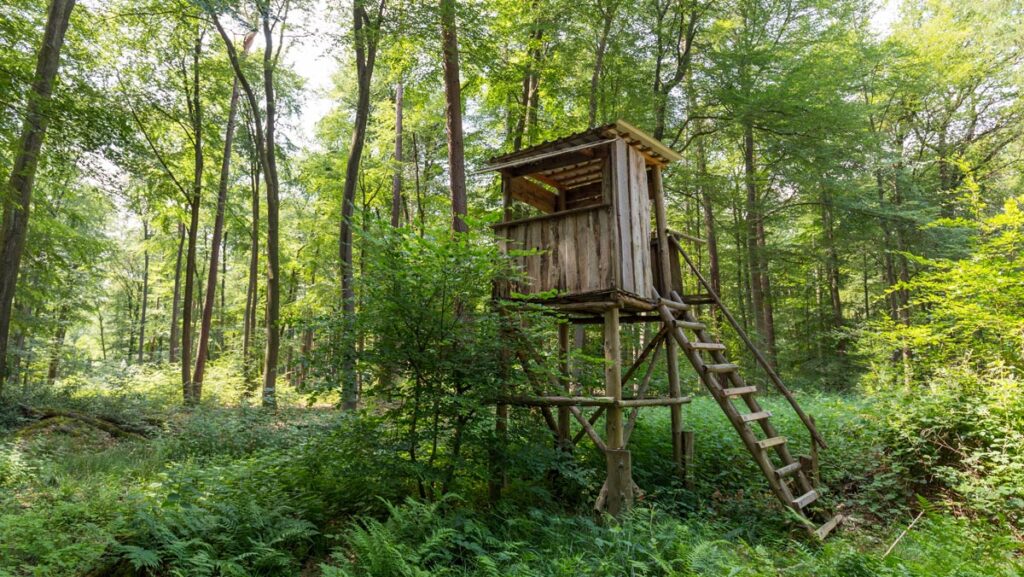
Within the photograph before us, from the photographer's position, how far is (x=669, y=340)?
8359 mm

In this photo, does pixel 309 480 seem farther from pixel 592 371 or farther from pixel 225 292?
pixel 225 292

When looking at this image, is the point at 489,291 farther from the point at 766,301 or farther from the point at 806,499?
the point at 766,301

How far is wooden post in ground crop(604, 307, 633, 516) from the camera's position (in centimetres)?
634

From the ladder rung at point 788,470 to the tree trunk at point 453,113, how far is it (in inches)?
240

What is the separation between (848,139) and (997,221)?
6.03 meters

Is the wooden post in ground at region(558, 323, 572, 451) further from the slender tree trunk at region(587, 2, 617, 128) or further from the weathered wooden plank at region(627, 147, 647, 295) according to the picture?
the slender tree trunk at region(587, 2, 617, 128)

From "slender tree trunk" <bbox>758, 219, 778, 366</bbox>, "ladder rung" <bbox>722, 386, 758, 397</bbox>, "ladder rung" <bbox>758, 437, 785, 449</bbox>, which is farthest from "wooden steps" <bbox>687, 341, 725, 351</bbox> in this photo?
"slender tree trunk" <bbox>758, 219, 778, 366</bbox>

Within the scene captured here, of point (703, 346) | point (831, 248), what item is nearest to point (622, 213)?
point (703, 346)

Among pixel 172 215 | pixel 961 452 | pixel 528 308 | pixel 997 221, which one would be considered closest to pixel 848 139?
pixel 997 221

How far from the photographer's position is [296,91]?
1773 cm

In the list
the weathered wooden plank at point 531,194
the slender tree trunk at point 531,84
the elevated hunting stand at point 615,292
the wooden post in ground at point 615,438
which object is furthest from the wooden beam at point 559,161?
the slender tree trunk at point 531,84

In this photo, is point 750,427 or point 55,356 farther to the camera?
point 55,356

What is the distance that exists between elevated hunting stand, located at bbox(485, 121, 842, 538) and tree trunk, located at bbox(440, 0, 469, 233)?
1304 mm

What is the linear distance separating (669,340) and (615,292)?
198cm
